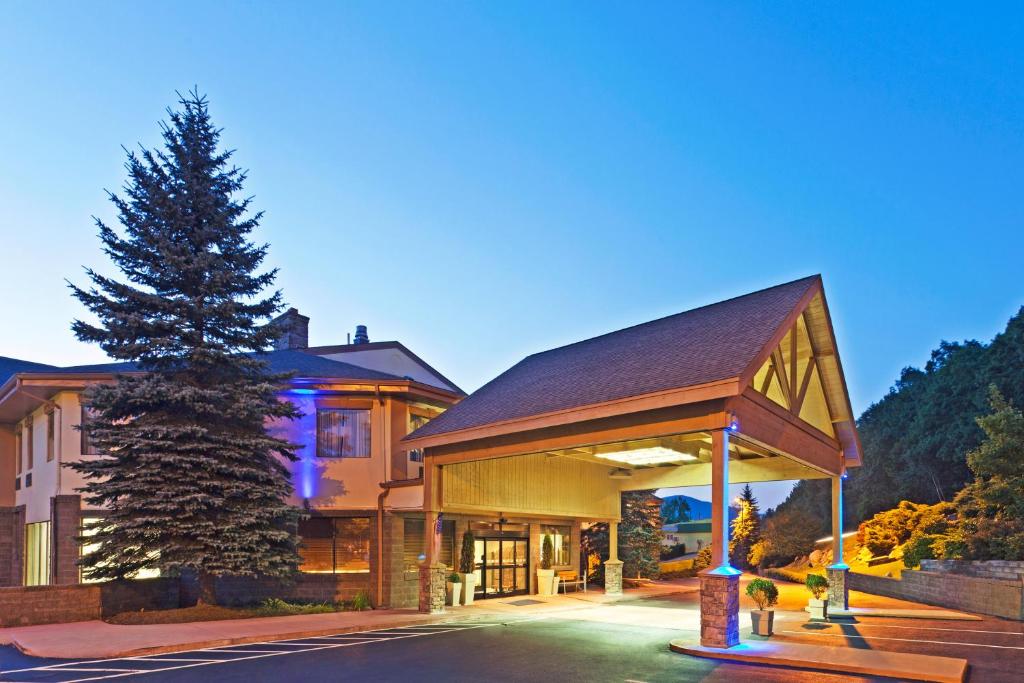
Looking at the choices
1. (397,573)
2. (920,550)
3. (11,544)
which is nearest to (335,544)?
(397,573)

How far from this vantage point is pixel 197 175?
17.2 meters

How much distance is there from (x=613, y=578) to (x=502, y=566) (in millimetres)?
3904

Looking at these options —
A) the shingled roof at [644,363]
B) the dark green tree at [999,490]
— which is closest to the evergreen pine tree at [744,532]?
the dark green tree at [999,490]

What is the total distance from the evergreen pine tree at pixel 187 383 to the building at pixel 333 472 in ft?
4.87

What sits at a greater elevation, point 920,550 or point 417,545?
point 417,545

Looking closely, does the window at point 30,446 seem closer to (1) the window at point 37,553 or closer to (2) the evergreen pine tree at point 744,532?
(1) the window at point 37,553

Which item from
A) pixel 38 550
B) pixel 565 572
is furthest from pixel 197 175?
pixel 565 572

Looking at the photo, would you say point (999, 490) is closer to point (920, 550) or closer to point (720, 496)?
point (920, 550)

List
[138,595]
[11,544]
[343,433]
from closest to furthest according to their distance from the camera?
[138,595] < [343,433] < [11,544]

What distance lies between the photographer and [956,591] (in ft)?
61.3

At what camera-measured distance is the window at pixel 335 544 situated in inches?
757

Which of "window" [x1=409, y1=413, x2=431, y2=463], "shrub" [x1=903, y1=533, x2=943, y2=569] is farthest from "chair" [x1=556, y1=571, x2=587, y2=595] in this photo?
"shrub" [x1=903, y1=533, x2=943, y2=569]

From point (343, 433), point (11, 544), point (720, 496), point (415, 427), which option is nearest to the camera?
point (720, 496)

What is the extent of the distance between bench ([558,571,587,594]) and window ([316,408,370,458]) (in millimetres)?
8742
